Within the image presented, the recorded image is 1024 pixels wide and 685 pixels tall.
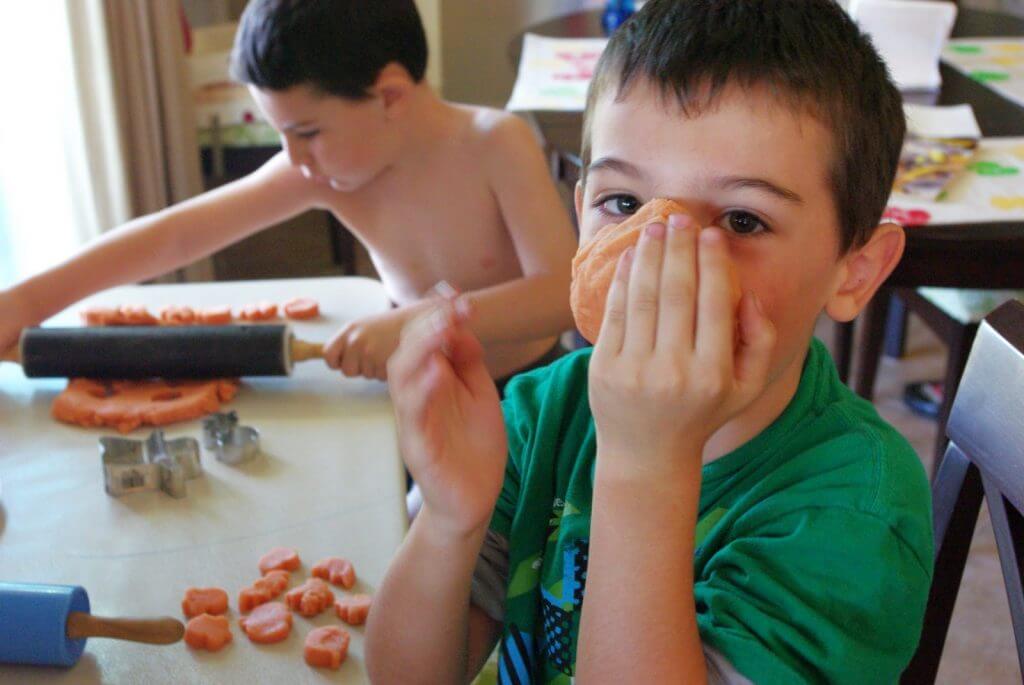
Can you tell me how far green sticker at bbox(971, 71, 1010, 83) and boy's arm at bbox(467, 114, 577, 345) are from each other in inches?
37.3

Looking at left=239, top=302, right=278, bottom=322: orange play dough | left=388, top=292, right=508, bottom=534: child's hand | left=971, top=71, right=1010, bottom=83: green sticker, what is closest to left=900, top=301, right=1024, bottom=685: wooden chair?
left=388, top=292, right=508, bottom=534: child's hand

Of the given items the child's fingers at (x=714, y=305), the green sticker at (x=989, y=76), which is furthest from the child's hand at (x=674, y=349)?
the green sticker at (x=989, y=76)

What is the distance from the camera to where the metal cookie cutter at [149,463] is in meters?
1.00

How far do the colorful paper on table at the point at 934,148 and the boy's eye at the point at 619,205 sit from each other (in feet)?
2.78

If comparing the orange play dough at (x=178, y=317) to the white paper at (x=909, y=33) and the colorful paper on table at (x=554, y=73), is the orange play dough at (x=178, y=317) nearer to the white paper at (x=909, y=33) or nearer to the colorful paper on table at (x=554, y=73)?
the colorful paper on table at (x=554, y=73)

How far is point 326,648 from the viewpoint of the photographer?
803mm

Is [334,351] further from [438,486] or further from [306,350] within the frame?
[438,486]

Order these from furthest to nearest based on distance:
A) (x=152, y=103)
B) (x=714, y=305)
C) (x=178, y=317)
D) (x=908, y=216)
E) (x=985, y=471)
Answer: (x=152, y=103) < (x=908, y=216) < (x=178, y=317) < (x=985, y=471) < (x=714, y=305)

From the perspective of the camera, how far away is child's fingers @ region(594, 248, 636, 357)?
0.69 meters

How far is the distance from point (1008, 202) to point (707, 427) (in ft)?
3.30

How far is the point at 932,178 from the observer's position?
1.58 meters

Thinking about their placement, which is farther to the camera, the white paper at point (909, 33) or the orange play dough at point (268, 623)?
the white paper at point (909, 33)

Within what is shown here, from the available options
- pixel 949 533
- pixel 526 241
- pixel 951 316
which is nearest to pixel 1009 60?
pixel 951 316

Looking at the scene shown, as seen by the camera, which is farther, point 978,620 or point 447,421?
point 978,620
